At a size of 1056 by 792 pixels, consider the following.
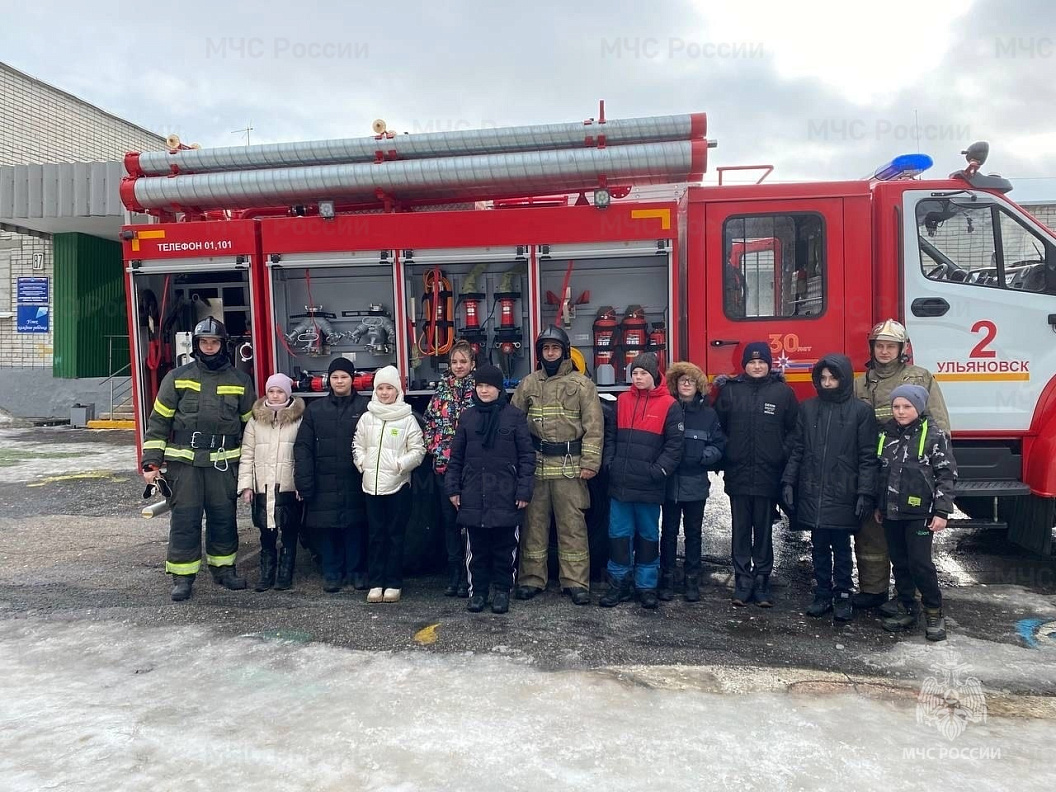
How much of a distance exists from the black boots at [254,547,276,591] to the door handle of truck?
4.66m

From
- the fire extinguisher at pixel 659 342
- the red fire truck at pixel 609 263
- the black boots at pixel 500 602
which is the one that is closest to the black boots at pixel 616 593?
the black boots at pixel 500 602

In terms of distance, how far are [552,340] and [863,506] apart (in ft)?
6.84

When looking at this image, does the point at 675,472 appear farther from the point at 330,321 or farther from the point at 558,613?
the point at 330,321

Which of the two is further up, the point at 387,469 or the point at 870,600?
the point at 387,469

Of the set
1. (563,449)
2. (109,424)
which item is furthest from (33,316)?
(563,449)

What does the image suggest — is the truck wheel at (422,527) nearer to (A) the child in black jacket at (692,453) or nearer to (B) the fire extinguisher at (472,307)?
(B) the fire extinguisher at (472,307)

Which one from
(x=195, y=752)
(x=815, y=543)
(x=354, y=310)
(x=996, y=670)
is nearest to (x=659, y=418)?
(x=815, y=543)

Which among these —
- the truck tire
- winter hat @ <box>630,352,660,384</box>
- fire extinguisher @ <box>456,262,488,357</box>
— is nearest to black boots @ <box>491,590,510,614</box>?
winter hat @ <box>630,352,660,384</box>

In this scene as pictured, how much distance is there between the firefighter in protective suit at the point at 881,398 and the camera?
14.9 ft

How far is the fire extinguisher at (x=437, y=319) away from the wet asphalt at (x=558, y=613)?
1.69 meters

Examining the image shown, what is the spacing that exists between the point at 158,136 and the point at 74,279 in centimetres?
678

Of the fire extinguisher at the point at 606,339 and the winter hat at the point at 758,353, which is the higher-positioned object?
the fire extinguisher at the point at 606,339

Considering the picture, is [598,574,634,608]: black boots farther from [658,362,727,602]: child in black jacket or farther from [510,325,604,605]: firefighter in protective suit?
[658,362,727,602]: child in black jacket

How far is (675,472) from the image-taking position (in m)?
4.77
